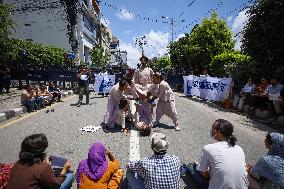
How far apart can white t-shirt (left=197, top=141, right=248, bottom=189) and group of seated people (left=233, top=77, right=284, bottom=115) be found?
8.27m

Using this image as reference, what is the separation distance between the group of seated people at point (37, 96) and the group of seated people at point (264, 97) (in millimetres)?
8921

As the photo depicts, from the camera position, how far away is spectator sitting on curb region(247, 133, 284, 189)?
3.92 meters

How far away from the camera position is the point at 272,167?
3.96 m

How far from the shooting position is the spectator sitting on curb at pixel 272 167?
3.92 meters

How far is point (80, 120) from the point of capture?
11094 millimetres

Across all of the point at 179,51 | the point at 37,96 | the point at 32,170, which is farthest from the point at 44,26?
the point at 32,170

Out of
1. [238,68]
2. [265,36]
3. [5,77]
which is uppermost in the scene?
[265,36]

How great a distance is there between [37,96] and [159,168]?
11306 millimetres

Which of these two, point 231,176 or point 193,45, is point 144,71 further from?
point 193,45

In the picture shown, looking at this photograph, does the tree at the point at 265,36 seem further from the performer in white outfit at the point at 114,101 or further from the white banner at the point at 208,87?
the performer in white outfit at the point at 114,101

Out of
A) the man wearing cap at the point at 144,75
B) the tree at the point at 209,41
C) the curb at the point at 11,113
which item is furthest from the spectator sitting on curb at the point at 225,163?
the tree at the point at 209,41

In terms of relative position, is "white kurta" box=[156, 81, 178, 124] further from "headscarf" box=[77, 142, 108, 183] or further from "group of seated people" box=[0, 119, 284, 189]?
"headscarf" box=[77, 142, 108, 183]

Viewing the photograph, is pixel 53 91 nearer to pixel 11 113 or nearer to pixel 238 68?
pixel 11 113

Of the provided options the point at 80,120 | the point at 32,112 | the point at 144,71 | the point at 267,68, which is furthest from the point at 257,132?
the point at 32,112
